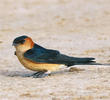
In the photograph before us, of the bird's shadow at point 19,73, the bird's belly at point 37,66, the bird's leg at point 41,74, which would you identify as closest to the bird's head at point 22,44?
the bird's belly at point 37,66

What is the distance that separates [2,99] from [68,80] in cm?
146

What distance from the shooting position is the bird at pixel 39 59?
29.2 ft

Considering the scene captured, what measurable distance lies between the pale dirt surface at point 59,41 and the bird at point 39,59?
0.16 m

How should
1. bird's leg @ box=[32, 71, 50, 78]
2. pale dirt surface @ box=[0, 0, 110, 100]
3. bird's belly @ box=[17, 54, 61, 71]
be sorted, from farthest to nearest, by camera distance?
bird's leg @ box=[32, 71, 50, 78] < bird's belly @ box=[17, 54, 61, 71] < pale dirt surface @ box=[0, 0, 110, 100]

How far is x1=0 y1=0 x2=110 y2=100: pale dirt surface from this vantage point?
790 centimetres

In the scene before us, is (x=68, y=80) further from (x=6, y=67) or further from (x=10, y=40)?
(x=10, y=40)

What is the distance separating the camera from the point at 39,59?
895 centimetres

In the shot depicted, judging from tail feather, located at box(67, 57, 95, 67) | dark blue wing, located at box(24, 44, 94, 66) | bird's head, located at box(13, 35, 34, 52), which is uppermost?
bird's head, located at box(13, 35, 34, 52)

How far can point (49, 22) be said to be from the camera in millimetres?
17094

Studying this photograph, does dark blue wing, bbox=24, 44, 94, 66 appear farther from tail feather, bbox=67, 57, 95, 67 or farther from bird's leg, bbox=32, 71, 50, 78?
bird's leg, bbox=32, 71, 50, 78

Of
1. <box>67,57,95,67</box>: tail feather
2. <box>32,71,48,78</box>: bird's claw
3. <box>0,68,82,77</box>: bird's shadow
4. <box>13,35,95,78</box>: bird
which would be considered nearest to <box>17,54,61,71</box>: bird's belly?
<box>13,35,95,78</box>: bird

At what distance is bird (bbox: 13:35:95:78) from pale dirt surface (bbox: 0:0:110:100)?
165 millimetres

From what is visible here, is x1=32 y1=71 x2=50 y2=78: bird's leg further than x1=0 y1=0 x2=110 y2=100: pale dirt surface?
Yes

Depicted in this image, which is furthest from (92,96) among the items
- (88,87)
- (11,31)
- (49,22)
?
(49,22)
